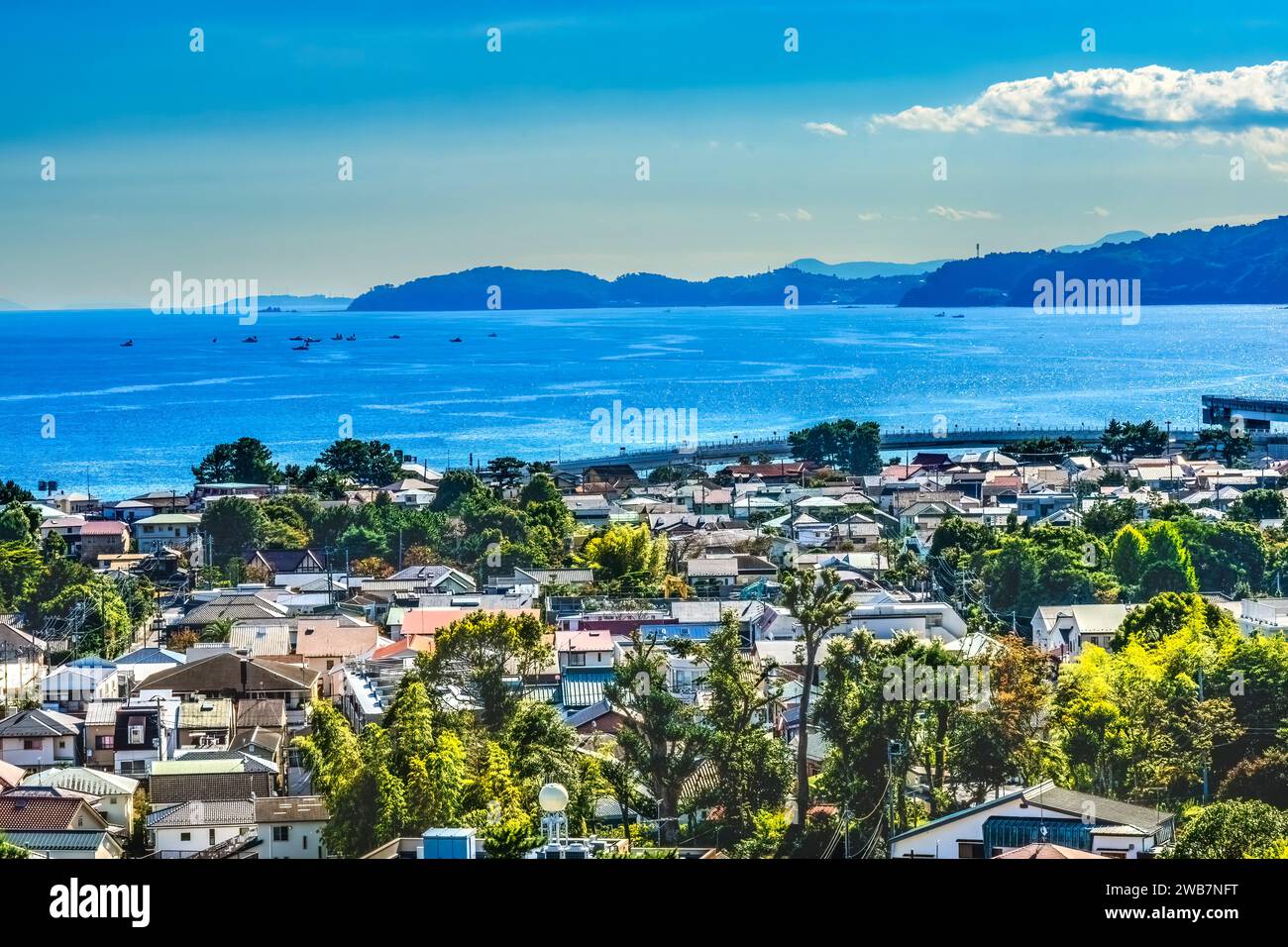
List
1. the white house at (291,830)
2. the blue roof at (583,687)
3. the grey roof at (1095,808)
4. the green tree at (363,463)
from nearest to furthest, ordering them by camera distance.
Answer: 1. the grey roof at (1095,808)
2. the white house at (291,830)
3. the blue roof at (583,687)
4. the green tree at (363,463)

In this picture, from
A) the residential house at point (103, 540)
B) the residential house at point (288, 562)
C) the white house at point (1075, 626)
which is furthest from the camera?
the residential house at point (103, 540)

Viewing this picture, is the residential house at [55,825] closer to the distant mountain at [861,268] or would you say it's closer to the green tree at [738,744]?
the green tree at [738,744]

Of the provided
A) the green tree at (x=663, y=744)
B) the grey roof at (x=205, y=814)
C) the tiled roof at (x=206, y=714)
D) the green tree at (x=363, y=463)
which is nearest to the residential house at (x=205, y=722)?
the tiled roof at (x=206, y=714)

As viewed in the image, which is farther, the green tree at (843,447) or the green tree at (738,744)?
the green tree at (843,447)

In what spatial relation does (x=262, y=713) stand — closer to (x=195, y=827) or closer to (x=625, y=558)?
(x=195, y=827)
